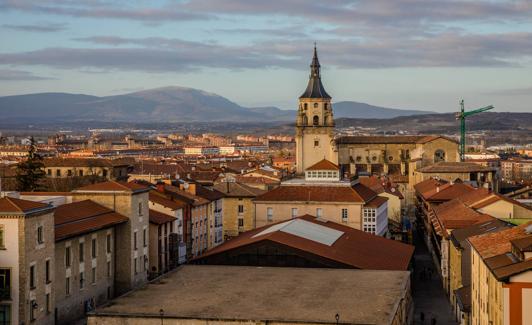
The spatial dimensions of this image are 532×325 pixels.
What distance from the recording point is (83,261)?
47.8m

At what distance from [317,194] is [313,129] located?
53.7 m

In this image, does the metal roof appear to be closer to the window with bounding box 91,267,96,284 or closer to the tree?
the window with bounding box 91,267,96,284

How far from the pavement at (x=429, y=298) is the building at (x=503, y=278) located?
8.40m

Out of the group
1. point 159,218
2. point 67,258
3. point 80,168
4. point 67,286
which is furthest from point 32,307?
point 80,168

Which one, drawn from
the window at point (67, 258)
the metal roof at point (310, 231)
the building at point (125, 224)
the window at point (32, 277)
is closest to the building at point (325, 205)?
the metal roof at point (310, 231)

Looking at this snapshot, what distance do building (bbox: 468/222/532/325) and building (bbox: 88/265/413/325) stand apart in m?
3.28

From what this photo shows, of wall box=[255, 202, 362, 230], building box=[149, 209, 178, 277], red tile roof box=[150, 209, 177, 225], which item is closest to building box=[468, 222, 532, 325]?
building box=[149, 209, 178, 277]

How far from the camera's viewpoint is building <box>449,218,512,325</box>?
47.5 meters

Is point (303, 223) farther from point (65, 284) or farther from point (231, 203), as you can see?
point (231, 203)

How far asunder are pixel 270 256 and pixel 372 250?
8.41 m

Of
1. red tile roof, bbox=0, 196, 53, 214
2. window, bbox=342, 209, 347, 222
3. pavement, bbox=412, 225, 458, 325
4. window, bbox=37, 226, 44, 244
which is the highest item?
red tile roof, bbox=0, 196, 53, 214

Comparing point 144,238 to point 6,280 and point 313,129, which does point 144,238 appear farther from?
point 313,129

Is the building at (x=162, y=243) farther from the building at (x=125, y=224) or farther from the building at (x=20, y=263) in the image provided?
the building at (x=20, y=263)

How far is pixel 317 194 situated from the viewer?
252 feet
